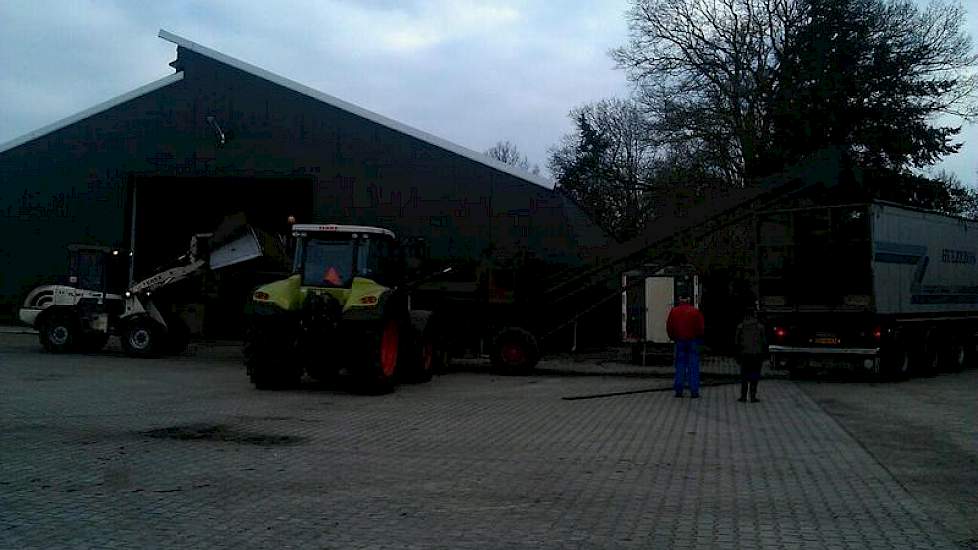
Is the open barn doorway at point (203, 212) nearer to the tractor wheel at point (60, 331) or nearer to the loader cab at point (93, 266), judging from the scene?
the loader cab at point (93, 266)

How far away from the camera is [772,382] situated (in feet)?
64.5

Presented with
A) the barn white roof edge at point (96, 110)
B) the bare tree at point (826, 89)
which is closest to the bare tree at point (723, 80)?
the bare tree at point (826, 89)

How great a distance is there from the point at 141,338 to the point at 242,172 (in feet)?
26.4

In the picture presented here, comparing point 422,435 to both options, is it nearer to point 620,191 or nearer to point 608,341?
point 608,341

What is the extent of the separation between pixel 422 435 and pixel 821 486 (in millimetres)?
4687

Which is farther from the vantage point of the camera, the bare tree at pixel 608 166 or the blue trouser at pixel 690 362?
the bare tree at pixel 608 166

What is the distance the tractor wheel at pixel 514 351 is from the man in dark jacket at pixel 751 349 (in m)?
6.05

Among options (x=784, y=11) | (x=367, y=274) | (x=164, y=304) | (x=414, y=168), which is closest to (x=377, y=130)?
(x=414, y=168)

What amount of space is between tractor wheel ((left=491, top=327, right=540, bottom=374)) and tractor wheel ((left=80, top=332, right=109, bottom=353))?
10.3 metres

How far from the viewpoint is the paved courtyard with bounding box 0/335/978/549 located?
6582mm

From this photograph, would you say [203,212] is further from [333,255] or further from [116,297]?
[333,255]

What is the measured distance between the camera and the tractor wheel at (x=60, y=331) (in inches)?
925

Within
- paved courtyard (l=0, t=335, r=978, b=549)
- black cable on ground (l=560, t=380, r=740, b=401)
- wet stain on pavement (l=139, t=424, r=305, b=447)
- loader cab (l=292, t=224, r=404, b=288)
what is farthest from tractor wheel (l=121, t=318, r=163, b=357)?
wet stain on pavement (l=139, t=424, r=305, b=447)

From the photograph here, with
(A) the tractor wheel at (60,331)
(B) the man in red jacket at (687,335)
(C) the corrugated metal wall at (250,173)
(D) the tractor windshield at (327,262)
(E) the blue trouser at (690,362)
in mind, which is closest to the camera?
(B) the man in red jacket at (687,335)
